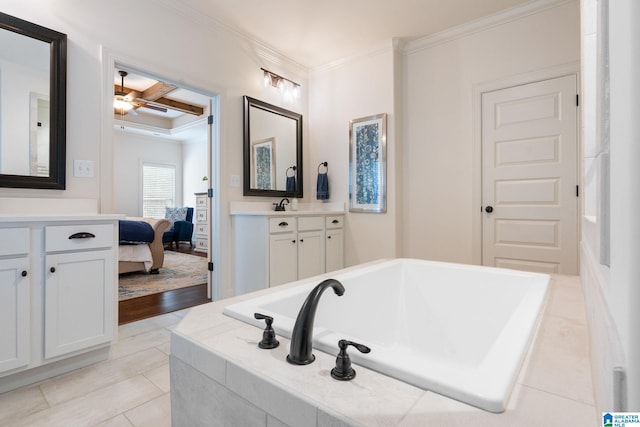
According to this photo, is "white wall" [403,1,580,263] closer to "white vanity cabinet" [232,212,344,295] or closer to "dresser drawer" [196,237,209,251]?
"white vanity cabinet" [232,212,344,295]

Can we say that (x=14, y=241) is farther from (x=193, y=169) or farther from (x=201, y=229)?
(x=193, y=169)

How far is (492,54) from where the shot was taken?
2996mm

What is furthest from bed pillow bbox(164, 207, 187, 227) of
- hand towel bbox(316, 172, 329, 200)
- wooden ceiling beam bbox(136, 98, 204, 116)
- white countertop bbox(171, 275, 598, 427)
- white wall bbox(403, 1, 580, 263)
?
white countertop bbox(171, 275, 598, 427)

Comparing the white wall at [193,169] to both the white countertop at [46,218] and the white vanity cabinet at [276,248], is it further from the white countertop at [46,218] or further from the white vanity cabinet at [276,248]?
the white countertop at [46,218]

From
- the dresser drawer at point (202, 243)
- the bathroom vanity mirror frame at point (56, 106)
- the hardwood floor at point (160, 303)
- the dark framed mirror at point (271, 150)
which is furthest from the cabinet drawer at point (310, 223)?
the dresser drawer at point (202, 243)

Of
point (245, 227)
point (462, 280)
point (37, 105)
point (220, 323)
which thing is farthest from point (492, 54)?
point (37, 105)

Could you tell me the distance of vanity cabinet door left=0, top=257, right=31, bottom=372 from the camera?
155cm

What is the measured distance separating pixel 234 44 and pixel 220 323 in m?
3.05

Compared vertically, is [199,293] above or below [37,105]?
below

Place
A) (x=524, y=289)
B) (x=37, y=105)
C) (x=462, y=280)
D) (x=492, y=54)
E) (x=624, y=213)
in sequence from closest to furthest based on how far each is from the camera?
1. (x=624, y=213)
2. (x=524, y=289)
3. (x=462, y=280)
4. (x=37, y=105)
5. (x=492, y=54)

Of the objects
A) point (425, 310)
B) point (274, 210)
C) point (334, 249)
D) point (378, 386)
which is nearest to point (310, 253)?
point (334, 249)

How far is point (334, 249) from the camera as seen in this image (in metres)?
3.58

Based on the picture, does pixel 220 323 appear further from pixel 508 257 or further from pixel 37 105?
pixel 508 257

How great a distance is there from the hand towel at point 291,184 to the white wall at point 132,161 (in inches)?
190
